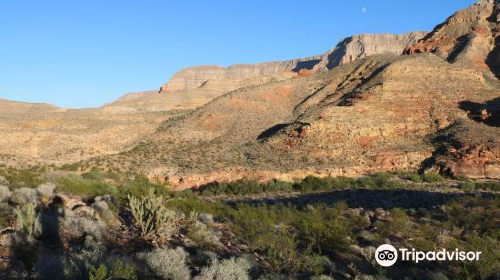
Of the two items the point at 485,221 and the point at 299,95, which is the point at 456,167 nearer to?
the point at 485,221

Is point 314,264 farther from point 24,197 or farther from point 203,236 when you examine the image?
point 24,197

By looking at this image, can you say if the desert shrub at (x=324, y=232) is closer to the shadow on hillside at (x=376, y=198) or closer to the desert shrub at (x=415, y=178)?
the shadow on hillside at (x=376, y=198)

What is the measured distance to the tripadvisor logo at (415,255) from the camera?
9.90 meters

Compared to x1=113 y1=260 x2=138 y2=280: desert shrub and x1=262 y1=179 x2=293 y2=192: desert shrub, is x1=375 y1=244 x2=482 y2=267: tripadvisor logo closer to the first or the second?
x1=113 y1=260 x2=138 y2=280: desert shrub

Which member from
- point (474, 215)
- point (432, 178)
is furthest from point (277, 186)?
point (474, 215)

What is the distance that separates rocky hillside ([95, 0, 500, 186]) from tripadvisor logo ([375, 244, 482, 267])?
61.8 ft

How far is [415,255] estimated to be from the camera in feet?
33.9

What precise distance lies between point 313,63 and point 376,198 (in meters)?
147

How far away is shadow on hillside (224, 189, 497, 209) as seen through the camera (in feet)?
59.8

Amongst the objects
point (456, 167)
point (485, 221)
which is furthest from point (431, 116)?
point (485, 221)

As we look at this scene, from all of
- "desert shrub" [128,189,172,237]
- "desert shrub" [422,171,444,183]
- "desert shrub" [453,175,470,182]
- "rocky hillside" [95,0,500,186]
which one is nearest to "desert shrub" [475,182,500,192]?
"desert shrub" [453,175,470,182]

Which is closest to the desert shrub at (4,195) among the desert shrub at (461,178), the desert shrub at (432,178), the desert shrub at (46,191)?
the desert shrub at (46,191)

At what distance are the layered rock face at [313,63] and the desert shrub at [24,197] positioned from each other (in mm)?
107910

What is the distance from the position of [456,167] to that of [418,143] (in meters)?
5.79
